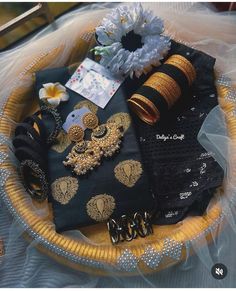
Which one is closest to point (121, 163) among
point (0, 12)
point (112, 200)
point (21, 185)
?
point (112, 200)

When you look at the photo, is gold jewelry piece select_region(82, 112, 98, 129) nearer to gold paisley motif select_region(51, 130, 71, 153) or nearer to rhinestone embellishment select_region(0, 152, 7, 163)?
gold paisley motif select_region(51, 130, 71, 153)

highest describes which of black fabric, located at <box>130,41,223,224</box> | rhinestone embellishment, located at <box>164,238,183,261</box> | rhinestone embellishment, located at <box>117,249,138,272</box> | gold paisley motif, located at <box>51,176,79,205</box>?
gold paisley motif, located at <box>51,176,79,205</box>

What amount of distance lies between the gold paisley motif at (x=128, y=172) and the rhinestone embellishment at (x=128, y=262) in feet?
0.48

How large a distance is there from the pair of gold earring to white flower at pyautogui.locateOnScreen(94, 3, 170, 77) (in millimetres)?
134

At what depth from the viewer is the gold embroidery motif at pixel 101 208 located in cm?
89

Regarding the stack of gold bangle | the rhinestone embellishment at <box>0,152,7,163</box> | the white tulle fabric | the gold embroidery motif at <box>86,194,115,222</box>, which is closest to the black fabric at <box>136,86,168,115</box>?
the stack of gold bangle

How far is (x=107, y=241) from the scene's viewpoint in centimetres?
90

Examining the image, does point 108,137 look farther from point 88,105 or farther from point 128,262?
point 128,262

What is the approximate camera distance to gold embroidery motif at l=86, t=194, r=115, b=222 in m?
0.89

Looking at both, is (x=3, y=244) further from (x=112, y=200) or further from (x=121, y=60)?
(x=121, y=60)

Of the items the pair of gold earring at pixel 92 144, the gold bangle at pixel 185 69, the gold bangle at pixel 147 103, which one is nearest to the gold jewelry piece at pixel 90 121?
the pair of gold earring at pixel 92 144

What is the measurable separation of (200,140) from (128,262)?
302mm

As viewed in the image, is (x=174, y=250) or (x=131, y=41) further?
(x=131, y=41)

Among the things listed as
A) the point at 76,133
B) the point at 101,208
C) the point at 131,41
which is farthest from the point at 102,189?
the point at 131,41
